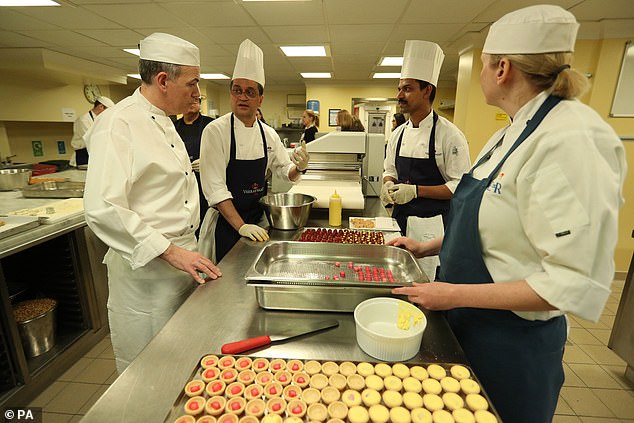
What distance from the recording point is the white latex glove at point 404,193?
215 cm

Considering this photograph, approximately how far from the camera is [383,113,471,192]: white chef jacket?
7.12 feet

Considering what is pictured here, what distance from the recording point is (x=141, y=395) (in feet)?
2.59

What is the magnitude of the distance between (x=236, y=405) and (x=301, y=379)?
0.16 metres

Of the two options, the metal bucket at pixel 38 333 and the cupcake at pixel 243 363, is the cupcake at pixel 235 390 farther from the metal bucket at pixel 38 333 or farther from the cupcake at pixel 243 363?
the metal bucket at pixel 38 333

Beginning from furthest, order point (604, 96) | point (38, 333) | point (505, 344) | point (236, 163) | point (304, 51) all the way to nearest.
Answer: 1. point (304, 51)
2. point (604, 96)
3. point (38, 333)
4. point (236, 163)
5. point (505, 344)

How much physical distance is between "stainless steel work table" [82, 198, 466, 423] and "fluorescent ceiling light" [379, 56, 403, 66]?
489cm

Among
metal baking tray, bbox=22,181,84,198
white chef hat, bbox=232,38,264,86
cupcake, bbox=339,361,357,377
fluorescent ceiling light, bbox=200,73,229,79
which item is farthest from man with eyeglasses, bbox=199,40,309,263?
fluorescent ceiling light, bbox=200,73,229,79

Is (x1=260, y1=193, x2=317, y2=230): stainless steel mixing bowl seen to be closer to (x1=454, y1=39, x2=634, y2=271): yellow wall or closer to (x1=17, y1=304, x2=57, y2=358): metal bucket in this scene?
(x1=17, y1=304, x2=57, y2=358): metal bucket

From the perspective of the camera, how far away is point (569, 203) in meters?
0.74

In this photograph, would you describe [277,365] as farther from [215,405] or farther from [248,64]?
[248,64]

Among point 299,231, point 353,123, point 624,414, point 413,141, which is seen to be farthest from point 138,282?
point 353,123

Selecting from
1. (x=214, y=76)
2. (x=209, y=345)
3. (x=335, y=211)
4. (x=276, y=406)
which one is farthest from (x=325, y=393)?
(x=214, y=76)

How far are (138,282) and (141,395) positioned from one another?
2.41ft

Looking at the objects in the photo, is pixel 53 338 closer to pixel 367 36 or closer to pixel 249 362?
pixel 249 362
